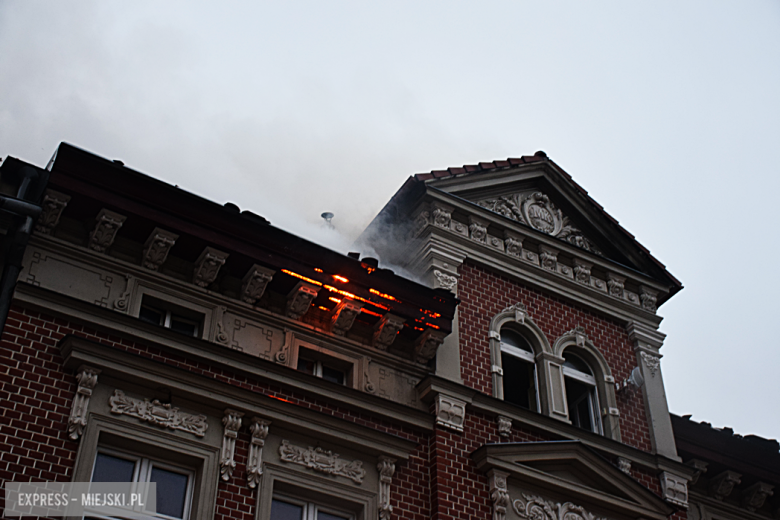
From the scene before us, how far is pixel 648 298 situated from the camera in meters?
18.9

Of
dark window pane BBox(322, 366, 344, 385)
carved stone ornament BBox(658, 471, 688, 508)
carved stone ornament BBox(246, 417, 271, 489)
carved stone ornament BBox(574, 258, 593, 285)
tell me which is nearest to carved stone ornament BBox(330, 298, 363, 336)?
dark window pane BBox(322, 366, 344, 385)

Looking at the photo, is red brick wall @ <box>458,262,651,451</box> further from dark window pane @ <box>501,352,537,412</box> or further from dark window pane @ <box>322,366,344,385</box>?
dark window pane @ <box>322,366,344,385</box>

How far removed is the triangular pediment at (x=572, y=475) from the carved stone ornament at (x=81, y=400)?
19.4 feet

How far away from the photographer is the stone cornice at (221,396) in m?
12.0

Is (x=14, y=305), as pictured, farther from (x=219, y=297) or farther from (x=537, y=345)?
(x=537, y=345)

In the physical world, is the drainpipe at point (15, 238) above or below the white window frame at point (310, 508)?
above

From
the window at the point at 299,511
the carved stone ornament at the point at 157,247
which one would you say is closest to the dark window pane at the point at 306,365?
the window at the point at 299,511

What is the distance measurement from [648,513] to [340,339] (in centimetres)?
593

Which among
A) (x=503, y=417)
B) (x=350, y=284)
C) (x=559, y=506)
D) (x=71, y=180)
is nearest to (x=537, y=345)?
(x=503, y=417)

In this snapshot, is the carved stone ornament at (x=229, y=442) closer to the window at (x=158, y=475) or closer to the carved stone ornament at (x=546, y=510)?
the window at (x=158, y=475)

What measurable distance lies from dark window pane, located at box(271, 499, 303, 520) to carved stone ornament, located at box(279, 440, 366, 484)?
1.90ft

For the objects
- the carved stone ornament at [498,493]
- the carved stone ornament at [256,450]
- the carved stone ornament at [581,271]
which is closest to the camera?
the carved stone ornament at [256,450]

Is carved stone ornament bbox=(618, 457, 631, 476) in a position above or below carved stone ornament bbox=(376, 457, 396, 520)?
above

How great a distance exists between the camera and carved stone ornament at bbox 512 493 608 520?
1429 cm
